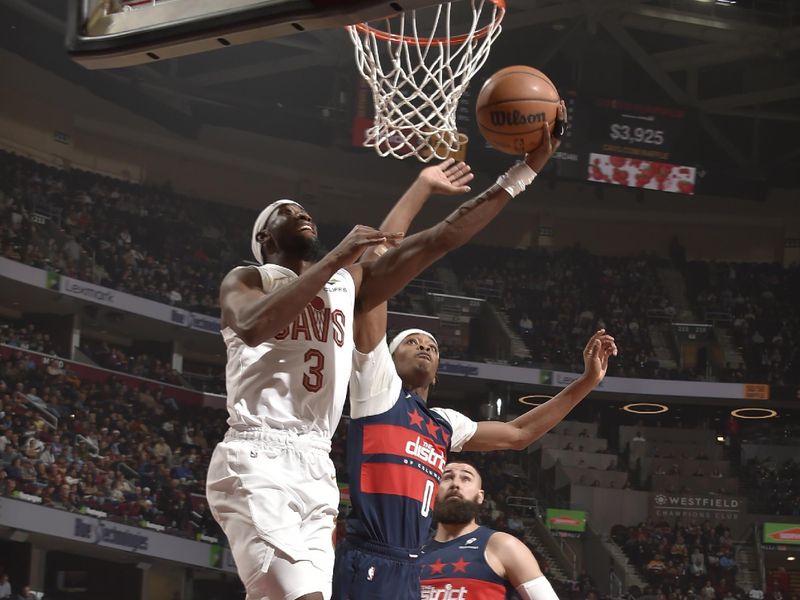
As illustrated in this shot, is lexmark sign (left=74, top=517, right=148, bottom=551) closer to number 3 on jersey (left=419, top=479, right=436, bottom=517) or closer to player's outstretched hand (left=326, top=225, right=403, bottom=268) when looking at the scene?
number 3 on jersey (left=419, top=479, right=436, bottom=517)

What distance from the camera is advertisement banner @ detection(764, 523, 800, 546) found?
64.2 ft

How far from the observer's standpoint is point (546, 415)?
507cm

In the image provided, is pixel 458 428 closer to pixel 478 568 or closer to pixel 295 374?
pixel 478 568

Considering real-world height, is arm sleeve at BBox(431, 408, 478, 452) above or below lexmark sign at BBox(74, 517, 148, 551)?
below

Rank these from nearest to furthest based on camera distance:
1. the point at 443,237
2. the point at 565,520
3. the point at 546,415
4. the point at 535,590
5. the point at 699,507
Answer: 1. the point at 443,237
2. the point at 535,590
3. the point at 546,415
4. the point at 565,520
5. the point at 699,507

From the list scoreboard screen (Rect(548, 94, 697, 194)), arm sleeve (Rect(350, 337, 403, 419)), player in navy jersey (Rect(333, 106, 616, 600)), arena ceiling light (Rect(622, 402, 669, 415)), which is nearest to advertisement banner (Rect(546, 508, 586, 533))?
arena ceiling light (Rect(622, 402, 669, 415))

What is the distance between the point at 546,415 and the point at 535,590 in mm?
817

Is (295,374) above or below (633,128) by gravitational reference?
below

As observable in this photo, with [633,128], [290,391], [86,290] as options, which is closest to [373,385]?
[290,391]

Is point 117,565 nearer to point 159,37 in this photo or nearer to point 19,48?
point 19,48

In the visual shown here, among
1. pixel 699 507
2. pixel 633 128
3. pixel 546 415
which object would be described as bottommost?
pixel 546 415

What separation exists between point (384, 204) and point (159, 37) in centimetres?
2072

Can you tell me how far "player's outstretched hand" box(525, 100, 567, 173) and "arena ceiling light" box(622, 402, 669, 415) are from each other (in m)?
19.0

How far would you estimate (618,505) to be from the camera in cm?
2038
